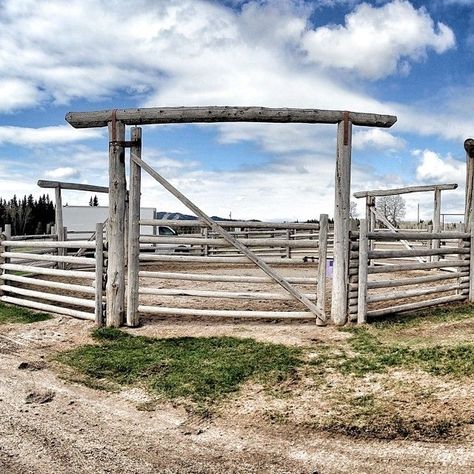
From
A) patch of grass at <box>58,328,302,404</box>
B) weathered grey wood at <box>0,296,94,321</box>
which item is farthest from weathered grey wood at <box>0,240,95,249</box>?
patch of grass at <box>58,328,302,404</box>

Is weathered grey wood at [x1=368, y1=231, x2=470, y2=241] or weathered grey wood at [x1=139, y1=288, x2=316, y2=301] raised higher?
weathered grey wood at [x1=368, y1=231, x2=470, y2=241]

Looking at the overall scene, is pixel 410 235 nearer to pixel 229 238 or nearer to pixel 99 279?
pixel 229 238

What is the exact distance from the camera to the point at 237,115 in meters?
6.59

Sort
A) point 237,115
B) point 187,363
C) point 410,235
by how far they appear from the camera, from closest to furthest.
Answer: point 187,363, point 237,115, point 410,235

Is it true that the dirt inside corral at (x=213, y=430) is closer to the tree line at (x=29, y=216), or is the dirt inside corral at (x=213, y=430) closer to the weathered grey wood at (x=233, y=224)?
the weathered grey wood at (x=233, y=224)

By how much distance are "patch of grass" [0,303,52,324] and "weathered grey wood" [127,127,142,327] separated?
165cm

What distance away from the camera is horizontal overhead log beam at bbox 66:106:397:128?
6.59 metres

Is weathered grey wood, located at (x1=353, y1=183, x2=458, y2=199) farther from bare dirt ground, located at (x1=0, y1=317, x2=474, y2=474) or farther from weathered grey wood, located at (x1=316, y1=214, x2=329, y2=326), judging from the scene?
bare dirt ground, located at (x1=0, y1=317, x2=474, y2=474)

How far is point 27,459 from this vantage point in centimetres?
323

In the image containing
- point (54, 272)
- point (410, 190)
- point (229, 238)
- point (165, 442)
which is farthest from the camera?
point (410, 190)

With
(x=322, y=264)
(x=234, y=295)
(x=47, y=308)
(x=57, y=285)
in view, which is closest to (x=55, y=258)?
(x=57, y=285)

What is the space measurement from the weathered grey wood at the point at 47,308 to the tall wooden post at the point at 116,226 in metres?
0.57

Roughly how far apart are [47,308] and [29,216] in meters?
67.1

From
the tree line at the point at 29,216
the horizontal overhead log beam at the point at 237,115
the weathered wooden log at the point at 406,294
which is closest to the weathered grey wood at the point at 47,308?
the horizontal overhead log beam at the point at 237,115
